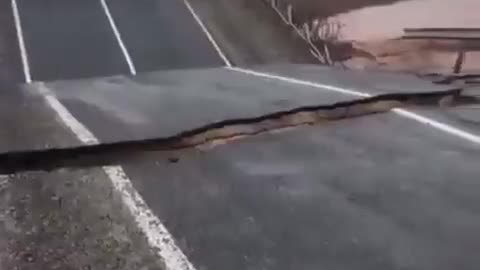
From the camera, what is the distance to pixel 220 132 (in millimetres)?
4402

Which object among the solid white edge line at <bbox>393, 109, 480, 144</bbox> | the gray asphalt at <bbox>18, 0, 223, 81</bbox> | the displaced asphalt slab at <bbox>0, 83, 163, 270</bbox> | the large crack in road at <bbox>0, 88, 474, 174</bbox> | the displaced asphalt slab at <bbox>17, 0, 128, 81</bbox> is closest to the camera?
the displaced asphalt slab at <bbox>0, 83, 163, 270</bbox>

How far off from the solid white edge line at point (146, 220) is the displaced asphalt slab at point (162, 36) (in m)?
7.02

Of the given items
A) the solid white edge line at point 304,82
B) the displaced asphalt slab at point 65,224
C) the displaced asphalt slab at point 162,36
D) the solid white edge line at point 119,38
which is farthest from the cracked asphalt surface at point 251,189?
the displaced asphalt slab at point 162,36

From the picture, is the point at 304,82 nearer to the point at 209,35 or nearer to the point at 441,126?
the point at 441,126

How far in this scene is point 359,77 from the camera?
6.91m

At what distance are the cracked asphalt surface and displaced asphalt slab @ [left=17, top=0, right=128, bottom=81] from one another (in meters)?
4.62

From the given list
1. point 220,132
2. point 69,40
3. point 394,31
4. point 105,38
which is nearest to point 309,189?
point 220,132

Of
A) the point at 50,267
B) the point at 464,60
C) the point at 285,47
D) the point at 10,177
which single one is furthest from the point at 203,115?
the point at 285,47

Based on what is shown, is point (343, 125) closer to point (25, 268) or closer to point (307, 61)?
point (25, 268)

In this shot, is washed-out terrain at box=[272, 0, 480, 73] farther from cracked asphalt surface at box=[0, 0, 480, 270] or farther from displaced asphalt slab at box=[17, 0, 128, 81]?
cracked asphalt surface at box=[0, 0, 480, 270]

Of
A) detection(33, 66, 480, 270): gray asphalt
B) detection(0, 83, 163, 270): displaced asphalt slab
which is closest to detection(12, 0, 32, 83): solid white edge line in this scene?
detection(33, 66, 480, 270): gray asphalt

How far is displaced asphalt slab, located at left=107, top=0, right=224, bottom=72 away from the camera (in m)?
11.4

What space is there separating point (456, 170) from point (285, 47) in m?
8.73

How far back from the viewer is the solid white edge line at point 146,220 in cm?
284
